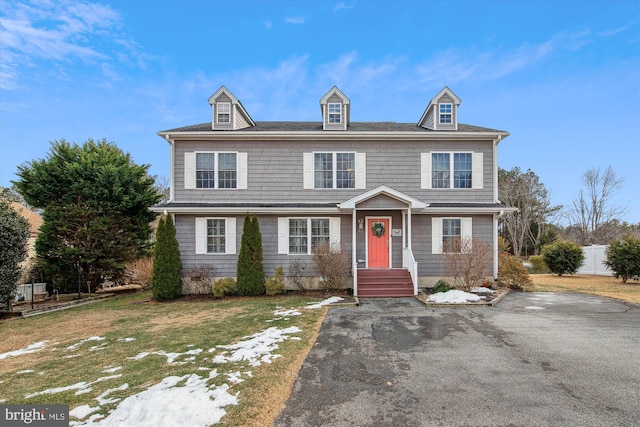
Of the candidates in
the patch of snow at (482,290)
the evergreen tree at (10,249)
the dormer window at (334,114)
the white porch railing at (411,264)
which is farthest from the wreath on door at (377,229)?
the evergreen tree at (10,249)

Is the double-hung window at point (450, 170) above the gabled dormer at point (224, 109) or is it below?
below

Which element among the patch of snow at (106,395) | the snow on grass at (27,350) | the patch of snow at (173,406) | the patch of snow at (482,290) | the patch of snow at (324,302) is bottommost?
the snow on grass at (27,350)

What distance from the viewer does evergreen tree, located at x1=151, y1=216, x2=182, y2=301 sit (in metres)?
11.2

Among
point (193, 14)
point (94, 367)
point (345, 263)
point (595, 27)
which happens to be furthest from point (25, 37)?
point (595, 27)

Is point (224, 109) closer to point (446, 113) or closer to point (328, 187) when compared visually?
point (328, 187)

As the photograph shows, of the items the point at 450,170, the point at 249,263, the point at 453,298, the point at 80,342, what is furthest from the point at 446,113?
the point at 80,342

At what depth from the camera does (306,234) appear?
1236cm

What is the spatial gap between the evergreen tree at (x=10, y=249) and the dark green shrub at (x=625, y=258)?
24.2 meters

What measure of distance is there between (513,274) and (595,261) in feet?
32.3

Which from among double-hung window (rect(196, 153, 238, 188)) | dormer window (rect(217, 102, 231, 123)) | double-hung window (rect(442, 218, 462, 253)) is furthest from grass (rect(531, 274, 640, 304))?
dormer window (rect(217, 102, 231, 123))

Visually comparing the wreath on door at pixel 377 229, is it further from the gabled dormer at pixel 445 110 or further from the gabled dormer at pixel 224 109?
the gabled dormer at pixel 224 109

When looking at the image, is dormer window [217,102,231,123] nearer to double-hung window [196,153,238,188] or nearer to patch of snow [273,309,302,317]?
double-hung window [196,153,238,188]

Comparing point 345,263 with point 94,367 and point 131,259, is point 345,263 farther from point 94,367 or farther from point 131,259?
point 131,259

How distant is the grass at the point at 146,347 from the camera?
390cm
